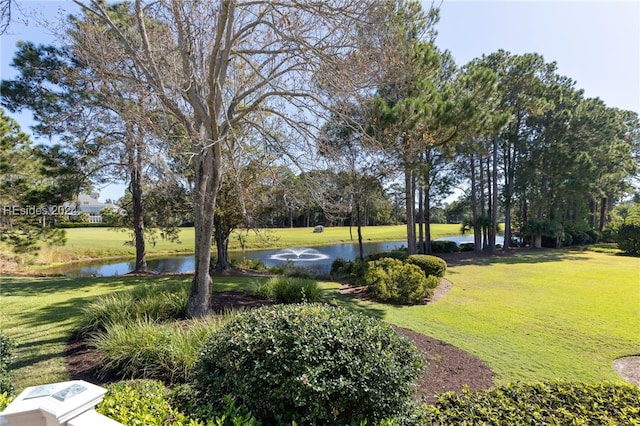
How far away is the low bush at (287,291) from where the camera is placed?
287 inches

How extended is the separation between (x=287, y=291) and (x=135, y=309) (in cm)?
310

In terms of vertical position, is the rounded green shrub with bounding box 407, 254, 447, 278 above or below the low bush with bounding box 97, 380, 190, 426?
below

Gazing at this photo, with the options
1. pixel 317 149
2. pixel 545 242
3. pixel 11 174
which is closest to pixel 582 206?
pixel 545 242

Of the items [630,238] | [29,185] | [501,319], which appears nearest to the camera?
[501,319]

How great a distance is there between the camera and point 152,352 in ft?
12.7

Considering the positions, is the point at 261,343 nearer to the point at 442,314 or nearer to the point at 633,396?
the point at 633,396

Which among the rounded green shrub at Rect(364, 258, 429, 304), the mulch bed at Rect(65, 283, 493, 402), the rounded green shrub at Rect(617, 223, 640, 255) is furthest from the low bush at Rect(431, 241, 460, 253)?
the mulch bed at Rect(65, 283, 493, 402)

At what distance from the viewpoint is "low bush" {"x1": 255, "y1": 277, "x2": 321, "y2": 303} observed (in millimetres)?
7289

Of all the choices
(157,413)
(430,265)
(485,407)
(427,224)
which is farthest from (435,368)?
(427,224)

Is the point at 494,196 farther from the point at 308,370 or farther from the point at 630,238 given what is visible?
the point at 308,370

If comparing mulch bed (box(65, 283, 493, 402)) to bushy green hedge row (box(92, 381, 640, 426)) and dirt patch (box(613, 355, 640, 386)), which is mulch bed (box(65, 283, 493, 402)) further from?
dirt patch (box(613, 355, 640, 386))

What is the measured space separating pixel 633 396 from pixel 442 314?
4267 millimetres

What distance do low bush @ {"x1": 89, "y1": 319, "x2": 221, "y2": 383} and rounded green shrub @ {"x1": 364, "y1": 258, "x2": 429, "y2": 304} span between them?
5250 millimetres

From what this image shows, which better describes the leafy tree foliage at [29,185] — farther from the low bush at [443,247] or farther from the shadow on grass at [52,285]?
the low bush at [443,247]
